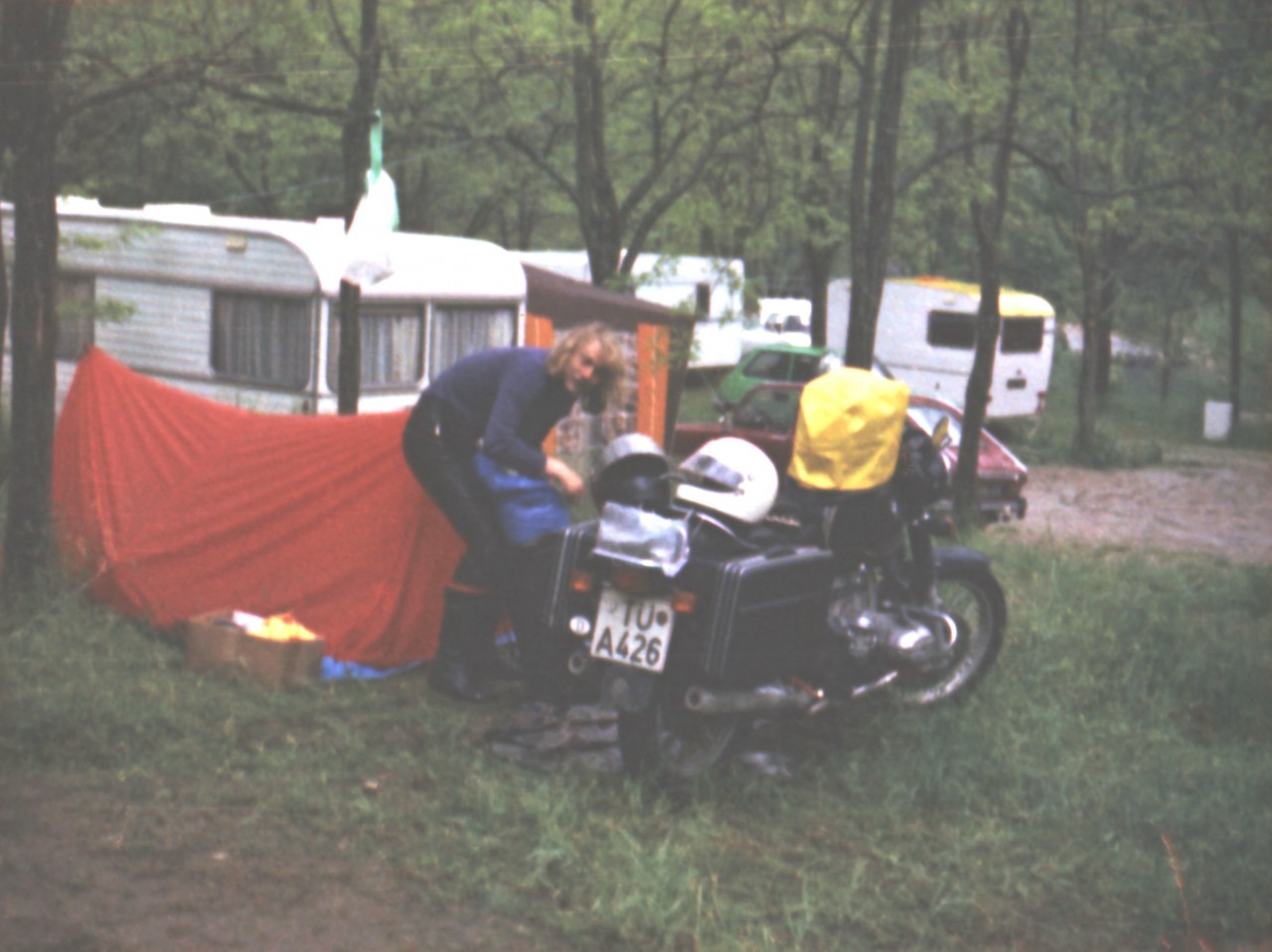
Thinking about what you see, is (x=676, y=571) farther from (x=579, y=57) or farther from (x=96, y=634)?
(x=579, y=57)

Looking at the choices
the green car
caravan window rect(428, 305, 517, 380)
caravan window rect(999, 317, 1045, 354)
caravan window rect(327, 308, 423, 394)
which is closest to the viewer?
caravan window rect(327, 308, 423, 394)

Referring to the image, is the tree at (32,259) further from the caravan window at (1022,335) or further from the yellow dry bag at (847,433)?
the caravan window at (1022,335)

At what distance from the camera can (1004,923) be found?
16.4 ft

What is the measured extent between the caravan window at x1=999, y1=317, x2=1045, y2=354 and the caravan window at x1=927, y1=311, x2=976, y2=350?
66 cm

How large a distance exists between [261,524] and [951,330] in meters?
24.1

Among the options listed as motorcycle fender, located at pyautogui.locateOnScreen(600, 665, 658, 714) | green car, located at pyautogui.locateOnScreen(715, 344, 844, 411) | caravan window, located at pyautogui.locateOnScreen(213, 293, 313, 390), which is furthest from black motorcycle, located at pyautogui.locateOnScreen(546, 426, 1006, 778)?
green car, located at pyautogui.locateOnScreen(715, 344, 844, 411)

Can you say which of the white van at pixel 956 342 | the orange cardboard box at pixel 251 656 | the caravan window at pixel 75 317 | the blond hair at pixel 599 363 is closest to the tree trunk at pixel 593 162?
the caravan window at pixel 75 317

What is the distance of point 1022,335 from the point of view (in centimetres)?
3017

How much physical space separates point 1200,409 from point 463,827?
126ft

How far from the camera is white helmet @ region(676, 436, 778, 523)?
6.15 metres

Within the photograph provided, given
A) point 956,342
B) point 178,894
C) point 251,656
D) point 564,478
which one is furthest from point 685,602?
point 956,342

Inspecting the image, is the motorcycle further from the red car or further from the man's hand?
the red car

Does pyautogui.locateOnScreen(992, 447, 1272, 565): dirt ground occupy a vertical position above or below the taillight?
below

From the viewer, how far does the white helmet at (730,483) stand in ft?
20.2
